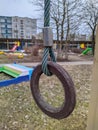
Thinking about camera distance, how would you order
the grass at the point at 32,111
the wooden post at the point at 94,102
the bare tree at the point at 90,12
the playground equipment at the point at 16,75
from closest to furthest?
the wooden post at the point at 94,102
the grass at the point at 32,111
the playground equipment at the point at 16,75
the bare tree at the point at 90,12

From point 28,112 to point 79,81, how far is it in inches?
78.1

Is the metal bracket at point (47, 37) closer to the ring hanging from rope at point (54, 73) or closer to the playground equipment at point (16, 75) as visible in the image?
the ring hanging from rope at point (54, 73)

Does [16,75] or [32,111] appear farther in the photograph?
[16,75]

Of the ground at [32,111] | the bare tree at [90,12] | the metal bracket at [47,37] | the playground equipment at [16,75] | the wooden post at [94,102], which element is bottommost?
the ground at [32,111]

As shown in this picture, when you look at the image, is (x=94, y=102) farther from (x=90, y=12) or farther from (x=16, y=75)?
(x=90, y=12)

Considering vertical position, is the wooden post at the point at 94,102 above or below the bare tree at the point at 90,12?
below

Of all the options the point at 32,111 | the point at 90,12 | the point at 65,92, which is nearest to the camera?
the point at 65,92

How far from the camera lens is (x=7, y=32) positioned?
2161 cm

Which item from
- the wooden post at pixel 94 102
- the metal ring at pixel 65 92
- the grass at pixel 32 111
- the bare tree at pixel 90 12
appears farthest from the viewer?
the bare tree at pixel 90 12

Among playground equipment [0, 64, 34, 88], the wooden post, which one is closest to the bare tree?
playground equipment [0, 64, 34, 88]

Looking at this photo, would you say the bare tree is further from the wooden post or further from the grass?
the wooden post

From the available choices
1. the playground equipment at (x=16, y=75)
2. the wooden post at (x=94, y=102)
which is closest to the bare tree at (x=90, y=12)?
the playground equipment at (x=16, y=75)

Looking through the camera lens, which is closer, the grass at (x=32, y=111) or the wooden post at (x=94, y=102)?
the wooden post at (x=94, y=102)

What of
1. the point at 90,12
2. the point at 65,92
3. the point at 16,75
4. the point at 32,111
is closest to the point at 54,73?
the point at 65,92
